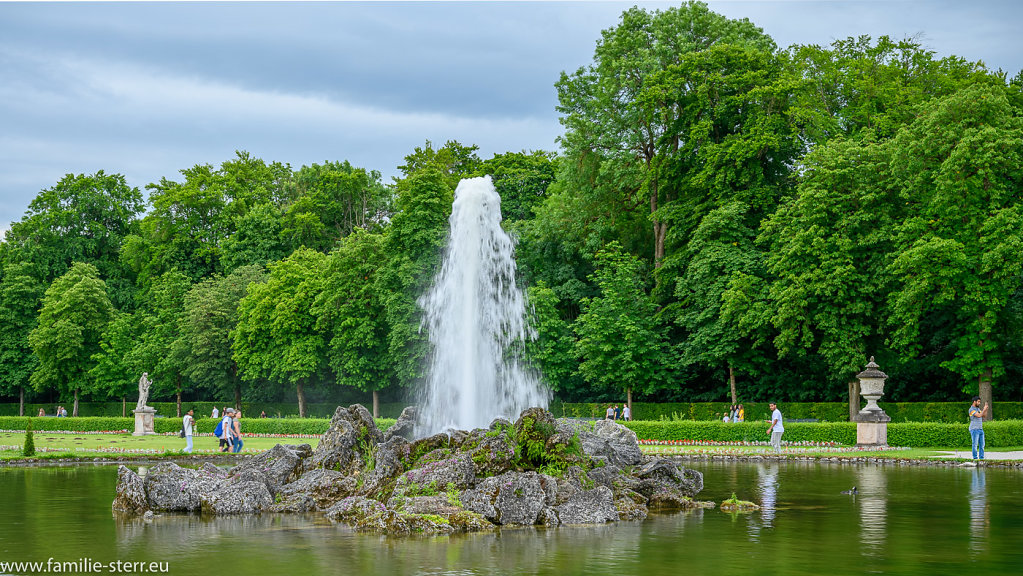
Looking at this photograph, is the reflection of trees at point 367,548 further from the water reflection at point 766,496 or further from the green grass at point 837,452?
the green grass at point 837,452

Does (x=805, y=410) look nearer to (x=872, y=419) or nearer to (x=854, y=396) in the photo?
(x=854, y=396)

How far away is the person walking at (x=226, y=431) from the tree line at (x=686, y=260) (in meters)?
18.1

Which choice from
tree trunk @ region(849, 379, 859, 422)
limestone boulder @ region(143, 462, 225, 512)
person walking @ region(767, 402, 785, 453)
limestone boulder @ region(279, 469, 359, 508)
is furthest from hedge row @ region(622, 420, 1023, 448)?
limestone boulder @ region(143, 462, 225, 512)

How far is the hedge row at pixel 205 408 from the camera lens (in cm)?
6204

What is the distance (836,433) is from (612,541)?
925 inches

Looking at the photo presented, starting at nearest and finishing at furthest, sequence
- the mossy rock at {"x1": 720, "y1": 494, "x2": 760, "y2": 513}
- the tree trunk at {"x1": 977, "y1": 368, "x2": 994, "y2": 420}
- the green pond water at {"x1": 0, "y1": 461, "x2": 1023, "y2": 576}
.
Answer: the green pond water at {"x1": 0, "y1": 461, "x2": 1023, "y2": 576} → the mossy rock at {"x1": 720, "y1": 494, "x2": 760, "y2": 513} → the tree trunk at {"x1": 977, "y1": 368, "x2": 994, "y2": 420}

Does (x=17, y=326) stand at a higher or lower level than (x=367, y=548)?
higher

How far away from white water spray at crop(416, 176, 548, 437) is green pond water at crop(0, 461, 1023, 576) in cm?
796

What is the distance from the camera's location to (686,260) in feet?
168

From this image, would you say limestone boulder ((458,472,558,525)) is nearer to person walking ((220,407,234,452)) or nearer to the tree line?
person walking ((220,407,234,452))

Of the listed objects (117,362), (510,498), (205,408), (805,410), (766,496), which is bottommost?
(205,408)

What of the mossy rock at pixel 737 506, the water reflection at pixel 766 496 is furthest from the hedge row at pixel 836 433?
the mossy rock at pixel 737 506

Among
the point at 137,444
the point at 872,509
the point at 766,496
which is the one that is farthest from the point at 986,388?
the point at 137,444

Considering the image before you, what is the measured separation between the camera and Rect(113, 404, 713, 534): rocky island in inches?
647
